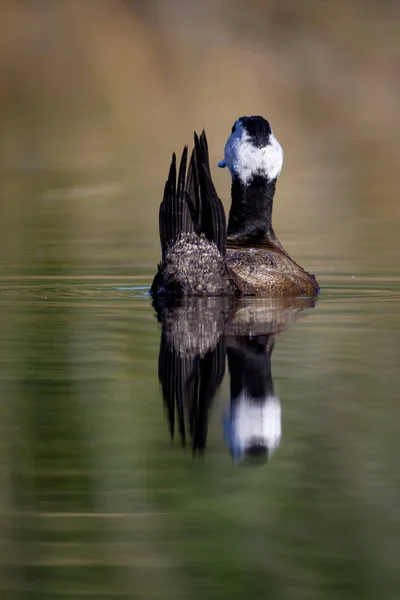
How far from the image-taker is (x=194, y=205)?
11.9 meters

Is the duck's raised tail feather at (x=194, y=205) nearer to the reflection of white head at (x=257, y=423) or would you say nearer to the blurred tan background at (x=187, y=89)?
the reflection of white head at (x=257, y=423)

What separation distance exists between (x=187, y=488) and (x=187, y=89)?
6984 cm

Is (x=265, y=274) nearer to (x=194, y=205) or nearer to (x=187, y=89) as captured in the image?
(x=194, y=205)

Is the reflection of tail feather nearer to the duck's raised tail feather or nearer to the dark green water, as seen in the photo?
the dark green water

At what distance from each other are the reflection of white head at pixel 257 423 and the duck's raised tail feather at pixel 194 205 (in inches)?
182

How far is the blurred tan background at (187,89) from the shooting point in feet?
167

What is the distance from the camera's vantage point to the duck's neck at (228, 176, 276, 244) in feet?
44.0

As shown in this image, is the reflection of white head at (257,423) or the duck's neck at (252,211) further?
the duck's neck at (252,211)

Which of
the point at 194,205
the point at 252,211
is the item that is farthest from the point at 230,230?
the point at 194,205

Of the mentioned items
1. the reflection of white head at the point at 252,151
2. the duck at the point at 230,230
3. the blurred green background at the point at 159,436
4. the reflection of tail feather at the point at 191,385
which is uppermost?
the reflection of white head at the point at 252,151

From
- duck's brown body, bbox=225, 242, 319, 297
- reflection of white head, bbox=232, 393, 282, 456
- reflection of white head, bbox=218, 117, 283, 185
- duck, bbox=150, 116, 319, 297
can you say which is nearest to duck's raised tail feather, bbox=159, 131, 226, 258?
duck, bbox=150, 116, 319, 297

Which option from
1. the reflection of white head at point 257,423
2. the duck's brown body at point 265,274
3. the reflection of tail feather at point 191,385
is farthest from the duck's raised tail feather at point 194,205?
the reflection of white head at point 257,423

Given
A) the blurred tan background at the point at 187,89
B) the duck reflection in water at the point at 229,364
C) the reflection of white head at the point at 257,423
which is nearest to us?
the reflection of white head at the point at 257,423

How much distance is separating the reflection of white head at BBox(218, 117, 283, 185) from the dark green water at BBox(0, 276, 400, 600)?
4454 mm
